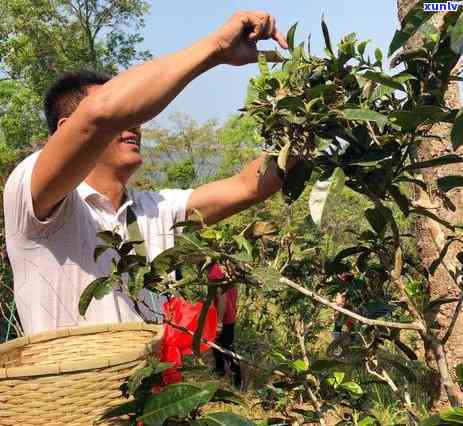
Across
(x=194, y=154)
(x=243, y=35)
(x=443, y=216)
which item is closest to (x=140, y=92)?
(x=243, y=35)

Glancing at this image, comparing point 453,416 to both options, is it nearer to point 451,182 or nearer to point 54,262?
point 451,182

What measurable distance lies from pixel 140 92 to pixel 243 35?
0.28 metres

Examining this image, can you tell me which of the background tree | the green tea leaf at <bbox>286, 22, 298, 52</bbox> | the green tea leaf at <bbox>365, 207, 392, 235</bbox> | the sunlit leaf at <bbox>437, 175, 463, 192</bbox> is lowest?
the green tea leaf at <bbox>365, 207, 392, 235</bbox>

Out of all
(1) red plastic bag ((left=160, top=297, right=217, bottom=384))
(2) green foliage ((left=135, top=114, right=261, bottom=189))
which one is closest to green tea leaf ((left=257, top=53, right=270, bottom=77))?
(1) red plastic bag ((left=160, top=297, right=217, bottom=384))

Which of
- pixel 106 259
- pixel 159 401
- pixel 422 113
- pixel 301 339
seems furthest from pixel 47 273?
pixel 422 113

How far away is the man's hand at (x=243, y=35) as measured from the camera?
1384 mm

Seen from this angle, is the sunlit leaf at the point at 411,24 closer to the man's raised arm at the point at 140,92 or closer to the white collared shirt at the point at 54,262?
the man's raised arm at the point at 140,92

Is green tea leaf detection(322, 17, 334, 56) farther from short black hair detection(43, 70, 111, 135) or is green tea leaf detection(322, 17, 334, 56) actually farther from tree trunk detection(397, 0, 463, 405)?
tree trunk detection(397, 0, 463, 405)

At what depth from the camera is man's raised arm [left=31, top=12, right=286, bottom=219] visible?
1.36m

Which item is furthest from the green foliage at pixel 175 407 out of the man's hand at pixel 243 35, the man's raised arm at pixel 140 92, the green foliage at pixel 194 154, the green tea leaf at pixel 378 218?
the green foliage at pixel 194 154

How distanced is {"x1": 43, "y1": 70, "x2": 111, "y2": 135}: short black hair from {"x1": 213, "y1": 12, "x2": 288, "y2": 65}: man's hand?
74cm

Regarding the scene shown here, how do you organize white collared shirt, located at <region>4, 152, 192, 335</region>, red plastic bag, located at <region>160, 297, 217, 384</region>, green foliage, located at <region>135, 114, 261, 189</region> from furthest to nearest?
green foliage, located at <region>135, 114, 261, 189</region> → white collared shirt, located at <region>4, 152, 192, 335</region> → red plastic bag, located at <region>160, 297, 217, 384</region>

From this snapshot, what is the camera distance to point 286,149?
92 centimetres

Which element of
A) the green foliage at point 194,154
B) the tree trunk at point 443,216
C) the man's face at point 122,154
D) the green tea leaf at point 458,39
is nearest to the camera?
the green tea leaf at point 458,39
